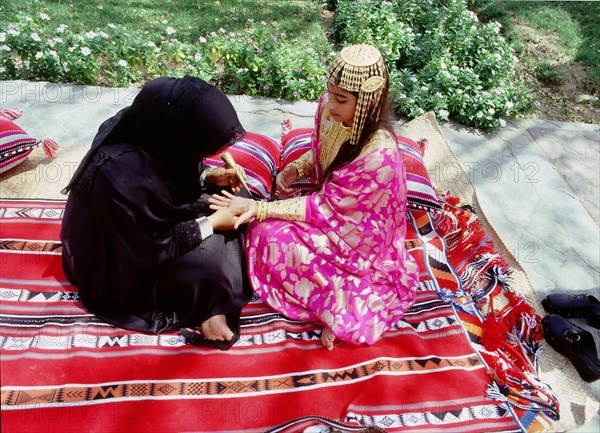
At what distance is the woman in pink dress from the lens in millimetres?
2406

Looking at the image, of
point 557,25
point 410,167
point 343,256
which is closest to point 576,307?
point 410,167

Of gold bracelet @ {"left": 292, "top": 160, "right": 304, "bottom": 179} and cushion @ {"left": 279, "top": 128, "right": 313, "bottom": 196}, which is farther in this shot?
cushion @ {"left": 279, "top": 128, "right": 313, "bottom": 196}

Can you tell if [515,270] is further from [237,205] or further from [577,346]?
[237,205]

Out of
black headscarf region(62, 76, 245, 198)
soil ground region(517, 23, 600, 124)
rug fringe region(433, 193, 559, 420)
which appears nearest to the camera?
black headscarf region(62, 76, 245, 198)

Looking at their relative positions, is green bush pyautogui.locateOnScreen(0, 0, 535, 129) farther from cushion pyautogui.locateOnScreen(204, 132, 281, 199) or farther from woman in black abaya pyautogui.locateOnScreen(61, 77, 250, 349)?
woman in black abaya pyautogui.locateOnScreen(61, 77, 250, 349)

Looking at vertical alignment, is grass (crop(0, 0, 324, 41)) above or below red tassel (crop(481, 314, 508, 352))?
above

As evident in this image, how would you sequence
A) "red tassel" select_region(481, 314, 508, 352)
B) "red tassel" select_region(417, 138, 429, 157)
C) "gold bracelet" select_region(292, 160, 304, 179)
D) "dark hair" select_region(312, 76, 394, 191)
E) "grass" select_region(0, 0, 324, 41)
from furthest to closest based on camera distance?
"grass" select_region(0, 0, 324, 41) → "red tassel" select_region(417, 138, 429, 157) → "gold bracelet" select_region(292, 160, 304, 179) → "red tassel" select_region(481, 314, 508, 352) → "dark hair" select_region(312, 76, 394, 191)

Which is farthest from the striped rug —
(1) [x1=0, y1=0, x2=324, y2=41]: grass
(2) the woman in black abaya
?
(1) [x1=0, y1=0, x2=324, y2=41]: grass

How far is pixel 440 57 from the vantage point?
5.13 meters

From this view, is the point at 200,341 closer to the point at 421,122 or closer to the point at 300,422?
the point at 300,422

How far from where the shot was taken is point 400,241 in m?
2.84

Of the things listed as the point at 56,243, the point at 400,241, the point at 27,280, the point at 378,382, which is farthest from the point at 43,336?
the point at 400,241

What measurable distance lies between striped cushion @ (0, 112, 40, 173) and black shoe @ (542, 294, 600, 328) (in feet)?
13.2

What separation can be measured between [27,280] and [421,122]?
3556 mm
